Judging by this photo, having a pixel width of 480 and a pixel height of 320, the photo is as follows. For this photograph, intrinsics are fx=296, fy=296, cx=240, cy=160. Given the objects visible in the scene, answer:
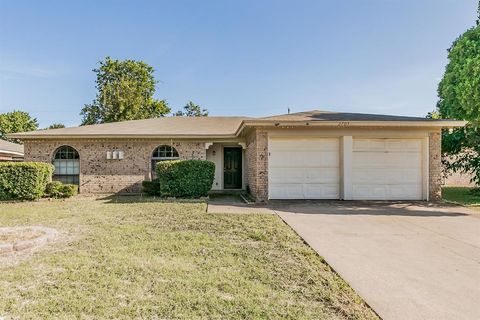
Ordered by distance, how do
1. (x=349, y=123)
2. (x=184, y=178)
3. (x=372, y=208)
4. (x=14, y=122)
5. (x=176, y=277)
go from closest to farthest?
(x=176, y=277) < (x=372, y=208) < (x=349, y=123) < (x=184, y=178) < (x=14, y=122)

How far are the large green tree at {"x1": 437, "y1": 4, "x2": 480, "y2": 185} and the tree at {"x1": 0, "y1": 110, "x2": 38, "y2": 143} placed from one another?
140 ft

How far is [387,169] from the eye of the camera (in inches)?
426

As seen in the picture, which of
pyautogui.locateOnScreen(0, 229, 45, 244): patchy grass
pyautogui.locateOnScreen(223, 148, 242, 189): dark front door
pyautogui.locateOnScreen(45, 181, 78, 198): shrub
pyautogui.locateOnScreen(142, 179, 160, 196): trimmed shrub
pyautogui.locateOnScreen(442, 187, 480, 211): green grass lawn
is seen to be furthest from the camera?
pyautogui.locateOnScreen(223, 148, 242, 189): dark front door

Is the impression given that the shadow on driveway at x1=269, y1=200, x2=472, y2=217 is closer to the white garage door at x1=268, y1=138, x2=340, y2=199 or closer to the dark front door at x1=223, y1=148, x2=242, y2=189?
A: the white garage door at x1=268, y1=138, x2=340, y2=199

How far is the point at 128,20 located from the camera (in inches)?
591

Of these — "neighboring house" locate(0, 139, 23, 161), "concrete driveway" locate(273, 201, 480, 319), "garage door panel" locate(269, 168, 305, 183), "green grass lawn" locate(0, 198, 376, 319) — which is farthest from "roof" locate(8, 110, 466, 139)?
"neighboring house" locate(0, 139, 23, 161)

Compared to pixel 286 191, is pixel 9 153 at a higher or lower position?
higher

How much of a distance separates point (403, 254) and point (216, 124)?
41.0 ft

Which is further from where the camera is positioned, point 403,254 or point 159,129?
point 159,129

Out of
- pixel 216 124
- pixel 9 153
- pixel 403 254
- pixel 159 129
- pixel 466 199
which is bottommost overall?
pixel 466 199

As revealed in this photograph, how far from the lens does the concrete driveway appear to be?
9.83ft

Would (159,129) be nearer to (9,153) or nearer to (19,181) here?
(19,181)

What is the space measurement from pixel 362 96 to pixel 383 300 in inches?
651

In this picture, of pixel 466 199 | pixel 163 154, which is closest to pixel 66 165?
pixel 163 154
